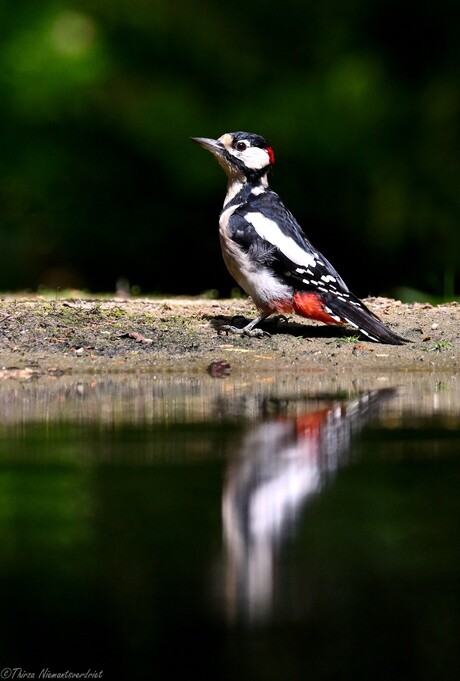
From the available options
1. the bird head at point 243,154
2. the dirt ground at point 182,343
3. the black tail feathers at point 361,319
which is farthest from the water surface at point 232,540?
the bird head at point 243,154

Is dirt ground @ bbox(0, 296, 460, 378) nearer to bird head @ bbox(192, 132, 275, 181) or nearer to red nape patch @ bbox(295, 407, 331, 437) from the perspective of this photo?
bird head @ bbox(192, 132, 275, 181)

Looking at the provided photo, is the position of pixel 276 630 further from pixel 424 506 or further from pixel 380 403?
pixel 380 403

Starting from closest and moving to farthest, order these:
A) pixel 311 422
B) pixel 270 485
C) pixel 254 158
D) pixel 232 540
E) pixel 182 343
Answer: pixel 232 540
pixel 270 485
pixel 311 422
pixel 182 343
pixel 254 158

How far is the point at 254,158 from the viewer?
7.78 meters

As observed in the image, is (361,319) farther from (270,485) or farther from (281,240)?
(270,485)

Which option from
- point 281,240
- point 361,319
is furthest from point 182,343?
point 361,319

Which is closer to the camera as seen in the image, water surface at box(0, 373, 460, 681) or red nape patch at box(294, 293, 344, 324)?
water surface at box(0, 373, 460, 681)

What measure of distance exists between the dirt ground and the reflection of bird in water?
1.61 m

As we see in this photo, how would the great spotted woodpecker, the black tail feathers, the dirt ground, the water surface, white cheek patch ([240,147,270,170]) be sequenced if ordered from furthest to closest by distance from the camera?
white cheek patch ([240,147,270,170]) → the great spotted woodpecker → the black tail feathers → the dirt ground → the water surface

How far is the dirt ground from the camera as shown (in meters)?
6.46

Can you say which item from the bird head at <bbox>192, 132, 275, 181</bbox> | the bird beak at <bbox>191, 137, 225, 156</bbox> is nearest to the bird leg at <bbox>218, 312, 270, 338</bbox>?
the bird head at <bbox>192, 132, 275, 181</bbox>

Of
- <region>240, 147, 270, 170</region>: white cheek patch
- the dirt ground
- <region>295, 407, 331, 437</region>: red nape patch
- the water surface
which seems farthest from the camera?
<region>240, 147, 270, 170</region>: white cheek patch

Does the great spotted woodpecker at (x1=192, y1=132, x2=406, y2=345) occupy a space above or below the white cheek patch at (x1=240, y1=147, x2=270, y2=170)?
below

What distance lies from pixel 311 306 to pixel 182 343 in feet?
2.66
